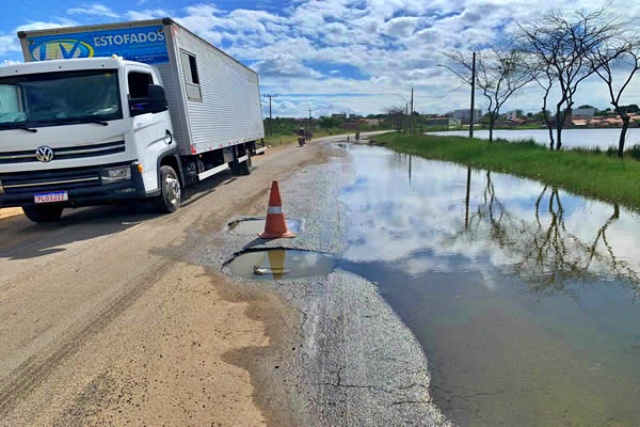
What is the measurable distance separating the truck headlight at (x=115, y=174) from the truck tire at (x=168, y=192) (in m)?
0.98

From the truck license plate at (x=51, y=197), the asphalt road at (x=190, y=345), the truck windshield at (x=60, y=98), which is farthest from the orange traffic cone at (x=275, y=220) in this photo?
the truck license plate at (x=51, y=197)

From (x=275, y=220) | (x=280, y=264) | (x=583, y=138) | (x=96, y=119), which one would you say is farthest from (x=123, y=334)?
(x=583, y=138)

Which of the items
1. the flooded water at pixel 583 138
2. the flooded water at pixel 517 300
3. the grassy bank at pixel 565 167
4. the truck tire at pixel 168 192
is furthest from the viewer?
the flooded water at pixel 583 138

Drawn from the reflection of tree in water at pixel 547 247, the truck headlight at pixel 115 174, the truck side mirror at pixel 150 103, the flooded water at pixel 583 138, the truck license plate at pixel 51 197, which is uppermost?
the truck side mirror at pixel 150 103

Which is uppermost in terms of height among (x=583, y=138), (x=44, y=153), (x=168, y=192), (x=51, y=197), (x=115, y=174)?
(x=44, y=153)

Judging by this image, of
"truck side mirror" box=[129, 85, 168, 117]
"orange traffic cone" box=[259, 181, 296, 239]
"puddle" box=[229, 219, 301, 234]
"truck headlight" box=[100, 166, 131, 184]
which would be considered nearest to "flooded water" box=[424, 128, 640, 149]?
"puddle" box=[229, 219, 301, 234]

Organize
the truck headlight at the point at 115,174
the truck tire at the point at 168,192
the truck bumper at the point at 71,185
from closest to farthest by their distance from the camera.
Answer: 1. the truck bumper at the point at 71,185
2. the truck headlight at the point at 115,174
3. the truck tire at the point at 168,192

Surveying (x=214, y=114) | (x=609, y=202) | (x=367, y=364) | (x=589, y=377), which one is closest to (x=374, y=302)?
(x=367, y=364)

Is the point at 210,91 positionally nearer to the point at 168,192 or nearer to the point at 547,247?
the point at 168,192

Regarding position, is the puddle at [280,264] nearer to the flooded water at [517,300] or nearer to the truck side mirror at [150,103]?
the flooded water at [517,300]

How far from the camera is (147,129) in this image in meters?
7.40

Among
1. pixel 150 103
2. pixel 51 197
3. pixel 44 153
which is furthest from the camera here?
pixel 150 103

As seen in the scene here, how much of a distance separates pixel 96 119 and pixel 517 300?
6.59 metres

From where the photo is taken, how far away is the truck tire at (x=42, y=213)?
751 cm
